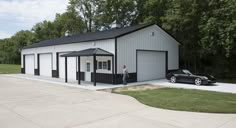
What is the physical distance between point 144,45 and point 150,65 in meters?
1.89

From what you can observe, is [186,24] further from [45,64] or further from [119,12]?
[45,64]

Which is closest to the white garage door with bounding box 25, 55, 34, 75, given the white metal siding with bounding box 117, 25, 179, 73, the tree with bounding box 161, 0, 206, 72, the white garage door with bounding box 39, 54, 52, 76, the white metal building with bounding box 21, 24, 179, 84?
the white garage door with bounding box 39, 54, 52, 76

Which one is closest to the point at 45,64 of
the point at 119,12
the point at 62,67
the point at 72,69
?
the point at 62,67

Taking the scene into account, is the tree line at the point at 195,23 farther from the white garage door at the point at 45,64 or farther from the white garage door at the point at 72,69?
the white garage door at the point at 45,64

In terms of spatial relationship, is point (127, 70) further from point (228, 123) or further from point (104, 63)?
point (228, 123)

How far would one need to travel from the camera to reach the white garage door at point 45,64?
930 inches

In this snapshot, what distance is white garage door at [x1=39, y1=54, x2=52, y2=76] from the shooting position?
77.5 ft

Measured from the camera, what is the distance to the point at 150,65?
1836 cm

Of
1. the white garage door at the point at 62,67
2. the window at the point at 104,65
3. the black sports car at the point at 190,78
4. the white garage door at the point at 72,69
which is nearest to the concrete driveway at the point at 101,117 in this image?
the window at the point at 104,65

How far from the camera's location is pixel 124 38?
630 inches

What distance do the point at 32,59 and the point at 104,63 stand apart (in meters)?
14.5

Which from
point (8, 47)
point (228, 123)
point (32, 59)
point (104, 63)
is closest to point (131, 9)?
point (32, 59)

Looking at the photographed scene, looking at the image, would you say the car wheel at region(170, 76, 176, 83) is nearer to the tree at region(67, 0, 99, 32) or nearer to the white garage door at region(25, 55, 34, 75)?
the white garage door at region(25, 55, 34, 75)

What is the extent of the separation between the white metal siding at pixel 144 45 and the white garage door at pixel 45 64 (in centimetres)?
1066
